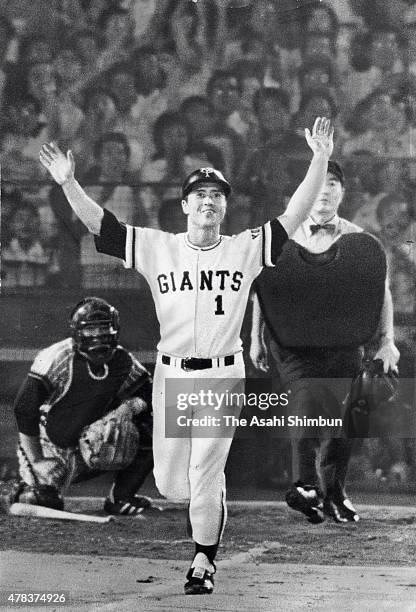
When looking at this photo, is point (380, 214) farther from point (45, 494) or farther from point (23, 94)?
point (45, 494)

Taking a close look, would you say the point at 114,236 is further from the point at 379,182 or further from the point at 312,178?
the point at 379,182

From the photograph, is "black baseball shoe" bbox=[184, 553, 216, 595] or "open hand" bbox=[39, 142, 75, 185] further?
"open hand" bbox=[39, 142, 75, 185]

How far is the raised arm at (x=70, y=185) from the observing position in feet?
10.6

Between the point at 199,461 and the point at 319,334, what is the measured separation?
665 millimetres

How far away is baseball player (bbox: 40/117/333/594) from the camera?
3.12 metres

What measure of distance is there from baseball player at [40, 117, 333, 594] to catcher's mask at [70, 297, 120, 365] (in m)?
0.19

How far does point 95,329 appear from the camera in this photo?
3252 mm

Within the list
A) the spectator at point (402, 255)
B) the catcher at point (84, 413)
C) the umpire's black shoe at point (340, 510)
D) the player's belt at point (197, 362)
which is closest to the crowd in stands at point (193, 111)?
the spectator at point (402, 255)

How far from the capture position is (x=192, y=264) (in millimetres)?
3148

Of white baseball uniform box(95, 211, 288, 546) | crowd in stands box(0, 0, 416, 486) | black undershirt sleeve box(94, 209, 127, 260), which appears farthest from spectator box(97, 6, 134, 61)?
white baseball uniform box(95, 211, 288, 546)

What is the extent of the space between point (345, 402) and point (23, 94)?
5.72 ft

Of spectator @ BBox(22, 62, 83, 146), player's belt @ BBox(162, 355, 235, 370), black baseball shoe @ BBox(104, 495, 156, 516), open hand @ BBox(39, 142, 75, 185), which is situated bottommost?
black baseball shoe @ BBox(104, 495, 156, 516)

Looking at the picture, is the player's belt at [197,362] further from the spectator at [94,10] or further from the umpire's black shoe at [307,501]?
the spectator at [94,10]

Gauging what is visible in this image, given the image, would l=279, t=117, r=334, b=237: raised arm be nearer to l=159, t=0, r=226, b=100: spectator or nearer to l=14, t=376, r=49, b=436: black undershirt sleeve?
l=159, t=0, r=226, b=100: spectator
